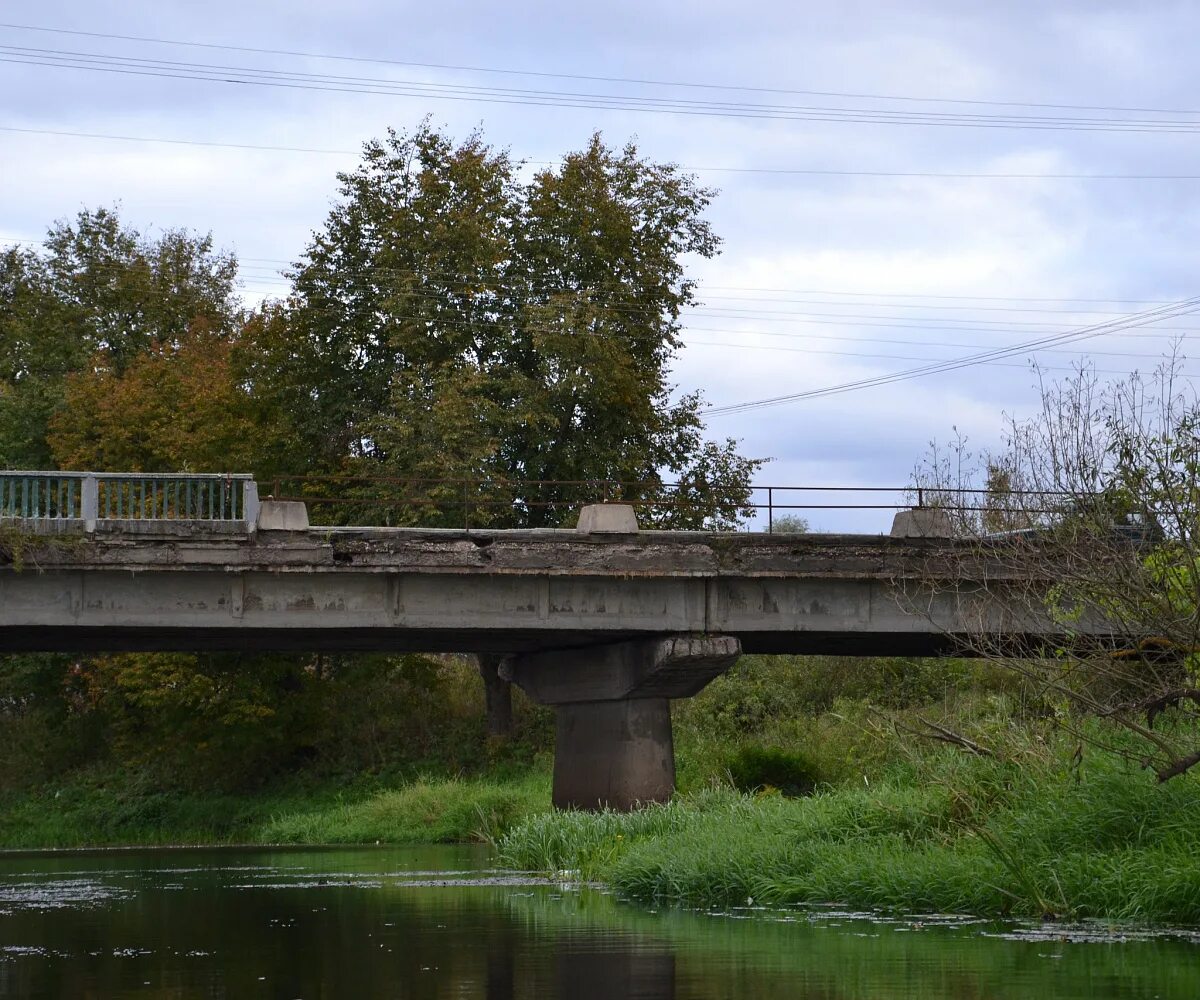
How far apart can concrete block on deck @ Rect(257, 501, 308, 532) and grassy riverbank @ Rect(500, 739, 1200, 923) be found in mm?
10568

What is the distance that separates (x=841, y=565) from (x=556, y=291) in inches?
618

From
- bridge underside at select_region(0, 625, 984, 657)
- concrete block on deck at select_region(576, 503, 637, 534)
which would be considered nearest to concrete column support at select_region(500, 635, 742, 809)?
bridge underside at select_region(0, 625, 984, 657)

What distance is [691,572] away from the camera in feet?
98.4

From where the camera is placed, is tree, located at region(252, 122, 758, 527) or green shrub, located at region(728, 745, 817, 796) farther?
tree, located at region(252, 122, 758, 527)

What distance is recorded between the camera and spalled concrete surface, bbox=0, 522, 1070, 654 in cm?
2803

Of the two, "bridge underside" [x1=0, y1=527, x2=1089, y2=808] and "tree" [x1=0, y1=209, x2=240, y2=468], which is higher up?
"tree" [x1=0, y1=209, x2=240, y2=468]

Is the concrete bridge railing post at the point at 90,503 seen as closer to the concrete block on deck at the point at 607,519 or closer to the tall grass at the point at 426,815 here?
the concrete block on deck at the point at 607,519

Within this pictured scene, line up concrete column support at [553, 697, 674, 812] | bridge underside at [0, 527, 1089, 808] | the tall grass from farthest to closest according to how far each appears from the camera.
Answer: the tall grass, concrete column support at [553, 697, 674, 812], bridge underside at [0, 527, 1089, 808]

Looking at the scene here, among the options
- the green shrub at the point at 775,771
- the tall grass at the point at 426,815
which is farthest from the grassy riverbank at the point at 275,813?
the green shrub at the point at 775,771

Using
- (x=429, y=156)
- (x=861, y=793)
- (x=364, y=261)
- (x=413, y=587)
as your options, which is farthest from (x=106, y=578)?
(x=429, y=156)

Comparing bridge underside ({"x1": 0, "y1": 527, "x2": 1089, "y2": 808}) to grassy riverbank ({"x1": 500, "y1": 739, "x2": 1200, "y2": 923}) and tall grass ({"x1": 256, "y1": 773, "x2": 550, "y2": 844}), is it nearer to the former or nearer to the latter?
tall grass ({"x1": 256, "y1": 773, "x2": 550, "y2": 844})

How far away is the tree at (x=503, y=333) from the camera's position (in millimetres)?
41438

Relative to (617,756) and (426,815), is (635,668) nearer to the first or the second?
(617,756)

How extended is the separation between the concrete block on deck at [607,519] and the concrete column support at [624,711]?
2.07 metres
